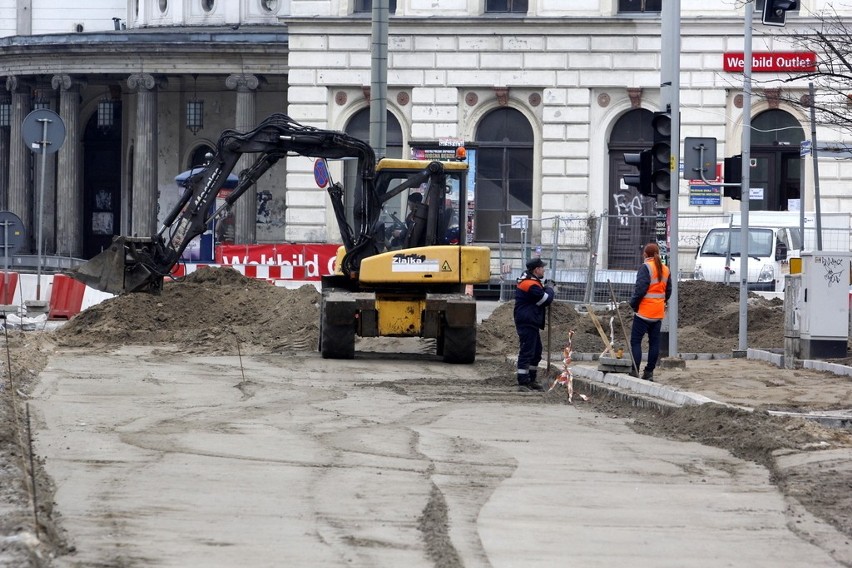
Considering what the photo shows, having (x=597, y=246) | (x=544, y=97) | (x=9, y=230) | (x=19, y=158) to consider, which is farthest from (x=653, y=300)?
(x=19, y=158)

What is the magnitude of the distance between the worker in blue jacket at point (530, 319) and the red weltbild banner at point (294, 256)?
1592cm

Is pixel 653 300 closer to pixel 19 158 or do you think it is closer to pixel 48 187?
pixel 19 158

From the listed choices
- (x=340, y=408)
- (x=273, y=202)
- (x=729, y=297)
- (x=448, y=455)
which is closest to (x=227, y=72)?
(x=273, y=202)

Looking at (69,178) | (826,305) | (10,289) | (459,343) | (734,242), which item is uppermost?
(69,178)

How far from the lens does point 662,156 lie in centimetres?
1845

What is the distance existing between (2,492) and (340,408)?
612 cm

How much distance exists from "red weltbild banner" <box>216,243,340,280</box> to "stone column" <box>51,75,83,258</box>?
1442 cm

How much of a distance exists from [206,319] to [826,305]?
9740mm

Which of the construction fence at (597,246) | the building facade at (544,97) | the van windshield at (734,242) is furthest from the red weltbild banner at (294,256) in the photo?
the van windshield at (734,242)

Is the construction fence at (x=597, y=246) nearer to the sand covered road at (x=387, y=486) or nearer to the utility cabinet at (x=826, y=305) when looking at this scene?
the utility cabinet at (x=826, y=305)

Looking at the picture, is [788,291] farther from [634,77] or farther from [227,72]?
[227,72]

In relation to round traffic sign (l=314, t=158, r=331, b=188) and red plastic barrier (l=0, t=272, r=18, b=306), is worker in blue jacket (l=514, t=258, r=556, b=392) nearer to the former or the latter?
round traffic sign (l=314, t=158, r=331, b=188)

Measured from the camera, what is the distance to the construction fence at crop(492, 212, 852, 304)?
95.9 feet

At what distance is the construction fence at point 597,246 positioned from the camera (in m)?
29.2
